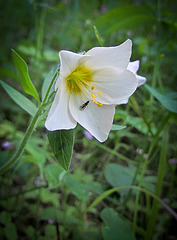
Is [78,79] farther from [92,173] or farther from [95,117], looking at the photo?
[92,173]

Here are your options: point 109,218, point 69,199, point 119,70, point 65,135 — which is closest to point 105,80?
point 119,70

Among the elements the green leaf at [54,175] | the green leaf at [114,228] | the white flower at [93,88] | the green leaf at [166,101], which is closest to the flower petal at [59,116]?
the white flower at [93,88]

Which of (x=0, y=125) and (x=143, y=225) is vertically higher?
(x=0, y=125)

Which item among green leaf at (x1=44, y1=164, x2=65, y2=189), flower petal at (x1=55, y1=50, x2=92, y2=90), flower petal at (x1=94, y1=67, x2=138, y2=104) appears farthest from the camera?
green leaf at (x1=44, y1=164, x2=65, y2=189)

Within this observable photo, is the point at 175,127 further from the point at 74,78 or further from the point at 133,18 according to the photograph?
the point at 74,78

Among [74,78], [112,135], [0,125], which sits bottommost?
[0,125]

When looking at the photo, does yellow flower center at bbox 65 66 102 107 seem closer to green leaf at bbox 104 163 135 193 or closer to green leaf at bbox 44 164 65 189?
green leaf at bbox 44 164 65 189

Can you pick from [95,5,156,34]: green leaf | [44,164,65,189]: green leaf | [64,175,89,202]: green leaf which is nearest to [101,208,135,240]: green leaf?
[64,175,89,202]: green leaf
